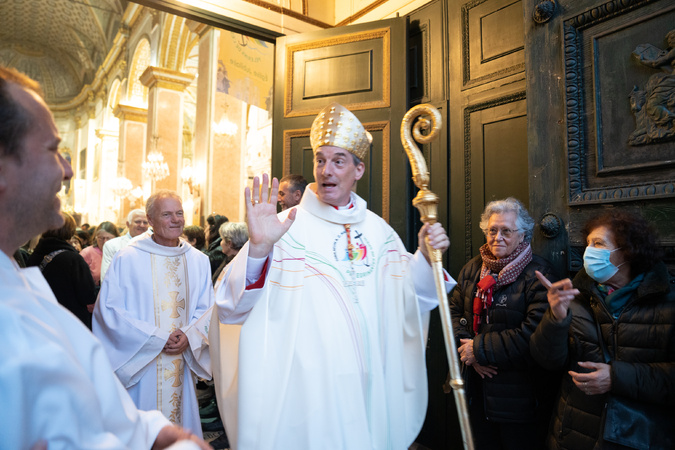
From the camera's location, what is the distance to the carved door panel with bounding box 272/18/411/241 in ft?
13.4

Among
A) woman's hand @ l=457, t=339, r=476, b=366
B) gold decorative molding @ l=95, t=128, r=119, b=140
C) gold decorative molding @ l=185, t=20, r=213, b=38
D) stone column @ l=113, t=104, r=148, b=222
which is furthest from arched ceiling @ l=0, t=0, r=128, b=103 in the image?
Result: woman's hand @ l=457, t=339, r=476, b=366

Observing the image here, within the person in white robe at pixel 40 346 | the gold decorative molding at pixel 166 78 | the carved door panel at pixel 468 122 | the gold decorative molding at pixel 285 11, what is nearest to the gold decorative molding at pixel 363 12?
the gold decorative molding at pixel 285 11

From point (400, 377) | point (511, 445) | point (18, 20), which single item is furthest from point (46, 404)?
point (18, 20)

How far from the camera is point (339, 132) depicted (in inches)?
97.0

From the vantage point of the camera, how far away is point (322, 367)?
2.10 meters

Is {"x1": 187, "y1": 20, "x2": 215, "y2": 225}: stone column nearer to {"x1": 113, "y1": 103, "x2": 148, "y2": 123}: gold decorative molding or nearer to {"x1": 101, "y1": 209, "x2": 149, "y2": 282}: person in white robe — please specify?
{"x1": 101, "y1": 209, "x2": 149, "y2": 282}: person in white robe

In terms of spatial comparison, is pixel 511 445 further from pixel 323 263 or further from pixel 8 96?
pixel 8 96

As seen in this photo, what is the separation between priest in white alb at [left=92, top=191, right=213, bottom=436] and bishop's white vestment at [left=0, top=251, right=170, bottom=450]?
7.46 feet

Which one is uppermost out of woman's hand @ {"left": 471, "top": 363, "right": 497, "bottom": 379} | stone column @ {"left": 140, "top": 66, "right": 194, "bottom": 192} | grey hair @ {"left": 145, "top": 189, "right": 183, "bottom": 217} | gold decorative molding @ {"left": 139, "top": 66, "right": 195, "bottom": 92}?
gold decorative molding @ {"left": 139, "top": 66, "right": 195, "bottom": 92}

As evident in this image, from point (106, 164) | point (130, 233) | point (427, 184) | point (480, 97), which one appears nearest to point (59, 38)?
point (106, 164)

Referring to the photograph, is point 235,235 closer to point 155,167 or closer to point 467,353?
point 467,353

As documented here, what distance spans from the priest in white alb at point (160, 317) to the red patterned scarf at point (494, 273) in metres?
1.74

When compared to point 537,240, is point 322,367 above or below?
below

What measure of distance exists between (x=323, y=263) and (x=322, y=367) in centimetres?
49
